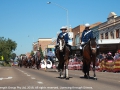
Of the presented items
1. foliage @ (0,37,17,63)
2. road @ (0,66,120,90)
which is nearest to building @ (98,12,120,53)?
Answer: road @ (0,66,120,90)

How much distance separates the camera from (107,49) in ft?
153

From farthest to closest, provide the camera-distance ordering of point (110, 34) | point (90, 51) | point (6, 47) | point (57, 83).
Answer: point (6, 47) < point (110, 34) < point (90, 51) < point (57, 83)

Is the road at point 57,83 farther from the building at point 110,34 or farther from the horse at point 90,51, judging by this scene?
the building at point 110,34

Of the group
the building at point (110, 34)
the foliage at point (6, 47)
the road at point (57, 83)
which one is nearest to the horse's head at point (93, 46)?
the road at point (57, 83)

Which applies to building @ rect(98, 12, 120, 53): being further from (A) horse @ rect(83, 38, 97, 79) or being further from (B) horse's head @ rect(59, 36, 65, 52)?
(B) horse's head @ rect(59, 36, 65, 52)

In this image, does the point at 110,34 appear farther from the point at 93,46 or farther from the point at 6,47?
the point at 6,47

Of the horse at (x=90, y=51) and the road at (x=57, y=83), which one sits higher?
the horse at (x=90, y=51)

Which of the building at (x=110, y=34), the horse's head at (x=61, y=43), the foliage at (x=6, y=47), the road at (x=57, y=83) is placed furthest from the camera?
the foliage at (x=6, y=47)

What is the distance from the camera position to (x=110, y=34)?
51.8m

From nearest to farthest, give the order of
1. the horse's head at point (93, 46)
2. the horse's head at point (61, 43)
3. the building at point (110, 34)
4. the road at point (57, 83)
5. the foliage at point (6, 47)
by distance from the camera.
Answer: the road at point (57, 83)
the horse's head at point (93, 46)
the horse's head at point (61, 43)
the building at point (110, 34)
the foliage at point (6, 47)

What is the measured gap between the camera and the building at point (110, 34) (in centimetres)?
4447

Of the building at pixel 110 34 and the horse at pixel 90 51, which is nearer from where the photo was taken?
the horse at pixel 90 51

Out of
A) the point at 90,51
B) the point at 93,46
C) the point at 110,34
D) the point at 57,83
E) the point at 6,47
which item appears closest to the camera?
the point at 57,83

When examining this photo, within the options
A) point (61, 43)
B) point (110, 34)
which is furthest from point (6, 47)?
point (61, 43)
